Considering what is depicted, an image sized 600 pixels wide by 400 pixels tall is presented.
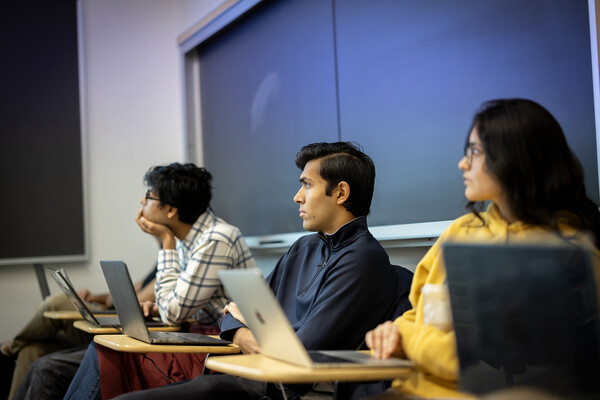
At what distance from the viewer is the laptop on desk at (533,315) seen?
44.7 inches

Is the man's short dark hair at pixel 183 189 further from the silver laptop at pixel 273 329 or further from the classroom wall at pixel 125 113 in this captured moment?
the silver laptop at pixel 273 329

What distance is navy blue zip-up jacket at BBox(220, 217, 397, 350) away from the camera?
186 centimetres

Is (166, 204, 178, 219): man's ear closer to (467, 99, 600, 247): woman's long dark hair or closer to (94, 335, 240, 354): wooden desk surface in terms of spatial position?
(94, 335, 240, 354): wooden desk surface

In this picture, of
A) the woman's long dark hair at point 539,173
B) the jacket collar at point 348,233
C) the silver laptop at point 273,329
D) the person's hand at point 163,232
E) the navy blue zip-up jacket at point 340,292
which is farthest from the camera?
the person's hand at point 163,232

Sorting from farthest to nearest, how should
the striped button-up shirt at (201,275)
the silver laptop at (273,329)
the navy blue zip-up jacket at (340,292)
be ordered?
the striped button-up shirt at (201,275)
the navy blue zip-up jacket at (340,292)
the silver laptop at (273,329)

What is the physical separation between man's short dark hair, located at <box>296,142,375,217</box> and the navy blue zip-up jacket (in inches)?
3.1

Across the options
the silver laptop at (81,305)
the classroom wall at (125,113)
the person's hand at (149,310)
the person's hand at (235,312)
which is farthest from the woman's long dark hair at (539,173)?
the classroom wall at (125,113)

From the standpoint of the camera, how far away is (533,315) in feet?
3.72

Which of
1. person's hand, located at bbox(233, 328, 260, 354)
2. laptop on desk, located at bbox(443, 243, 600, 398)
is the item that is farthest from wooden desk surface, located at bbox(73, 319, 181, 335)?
laptop on desk, located at bbox(443, 243, 600, 398)

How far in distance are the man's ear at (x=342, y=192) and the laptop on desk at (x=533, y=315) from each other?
98 centimetres

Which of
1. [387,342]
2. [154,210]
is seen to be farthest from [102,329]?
[387,342]

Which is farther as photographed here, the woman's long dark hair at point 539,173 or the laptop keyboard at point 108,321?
the laptop keyboard at point 108,321

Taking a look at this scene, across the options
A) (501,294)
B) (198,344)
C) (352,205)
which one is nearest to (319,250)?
(352,205)

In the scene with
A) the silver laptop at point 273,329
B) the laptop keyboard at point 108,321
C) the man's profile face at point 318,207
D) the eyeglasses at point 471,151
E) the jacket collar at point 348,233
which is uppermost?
the eyeglasses at point 471,151
